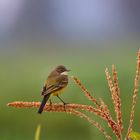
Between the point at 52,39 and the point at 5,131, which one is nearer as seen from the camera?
the point at 5,131

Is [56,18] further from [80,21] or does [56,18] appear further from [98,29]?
[98,29]

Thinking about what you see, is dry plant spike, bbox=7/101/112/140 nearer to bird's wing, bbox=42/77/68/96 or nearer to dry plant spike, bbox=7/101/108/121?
dry plant spike, bbox=7/101/108/121

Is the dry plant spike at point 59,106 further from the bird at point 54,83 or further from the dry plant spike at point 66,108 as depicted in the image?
the bird at point 54,83

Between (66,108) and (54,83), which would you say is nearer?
(66,108)

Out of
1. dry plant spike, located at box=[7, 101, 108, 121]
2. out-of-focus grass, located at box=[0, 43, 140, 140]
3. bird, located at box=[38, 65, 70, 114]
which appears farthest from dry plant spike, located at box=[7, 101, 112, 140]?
out-of-focus grass, located at box=[0, 43, 140, 140]

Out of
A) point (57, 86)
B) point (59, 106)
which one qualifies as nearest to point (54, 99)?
point (57, 86)

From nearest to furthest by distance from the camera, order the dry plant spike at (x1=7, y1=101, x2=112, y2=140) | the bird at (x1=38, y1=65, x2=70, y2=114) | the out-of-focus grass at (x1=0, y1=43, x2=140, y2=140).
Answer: the dry plant spike at (x1=7, y1=101, x2=112, y2=140) → the bird at (x1=38, y1=65, x2=70, y2=114) → the out-of-focus grass at (x1=0, y1=43, x2=140, y2=140)

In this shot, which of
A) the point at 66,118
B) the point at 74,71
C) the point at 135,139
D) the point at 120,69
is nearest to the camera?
the point at 135,139

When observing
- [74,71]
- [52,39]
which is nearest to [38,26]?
[52,39]

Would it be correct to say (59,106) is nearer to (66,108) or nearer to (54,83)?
(66,108)

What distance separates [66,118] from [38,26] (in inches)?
1204

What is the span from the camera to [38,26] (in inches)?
1587

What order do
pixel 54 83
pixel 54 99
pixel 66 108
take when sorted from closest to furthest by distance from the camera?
pixel 66 108, pixel 54 83, pixel 54 99

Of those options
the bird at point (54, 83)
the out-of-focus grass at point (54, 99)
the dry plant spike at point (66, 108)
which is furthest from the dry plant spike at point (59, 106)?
the out-of-focus grass at point (54, 99)
